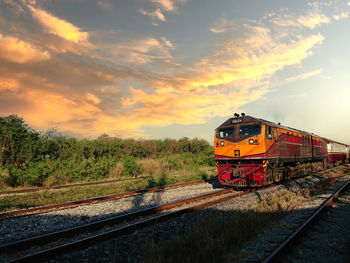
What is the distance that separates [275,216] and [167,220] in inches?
128

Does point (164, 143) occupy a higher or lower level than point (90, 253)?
higher

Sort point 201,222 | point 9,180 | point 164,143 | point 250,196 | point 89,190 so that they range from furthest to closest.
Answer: point 164,143, point 9,180, point 89,190, point 250,196, point 201,222

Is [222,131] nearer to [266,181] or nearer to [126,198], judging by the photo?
[266,181]

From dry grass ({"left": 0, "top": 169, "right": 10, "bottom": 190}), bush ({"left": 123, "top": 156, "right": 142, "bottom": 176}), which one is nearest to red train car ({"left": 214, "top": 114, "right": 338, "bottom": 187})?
bush ({"left": 123, "top": 156, "right": 142, "bottom": 176})

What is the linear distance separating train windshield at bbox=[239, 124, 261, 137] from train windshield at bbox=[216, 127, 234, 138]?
1.65ft

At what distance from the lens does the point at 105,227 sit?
6.07 metres

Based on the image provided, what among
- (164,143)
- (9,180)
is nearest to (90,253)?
(9,180)

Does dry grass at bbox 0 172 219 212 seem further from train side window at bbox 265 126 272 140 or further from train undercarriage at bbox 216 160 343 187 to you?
train side window at bbox 265 126 272 140

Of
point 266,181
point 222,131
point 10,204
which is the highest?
point 222,131

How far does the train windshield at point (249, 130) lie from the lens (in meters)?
11.0

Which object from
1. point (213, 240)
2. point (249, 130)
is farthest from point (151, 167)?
point (213, 240)

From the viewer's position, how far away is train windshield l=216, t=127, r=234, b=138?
39.3 feet

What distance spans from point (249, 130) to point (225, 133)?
1353 mm

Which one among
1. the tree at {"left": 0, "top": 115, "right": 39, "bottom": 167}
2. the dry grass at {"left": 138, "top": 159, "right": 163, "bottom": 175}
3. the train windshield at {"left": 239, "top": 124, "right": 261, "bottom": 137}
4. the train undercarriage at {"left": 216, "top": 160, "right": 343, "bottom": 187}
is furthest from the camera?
the dry grass at {"left": 138, "top": 159, "right": 163, "bottom": 175}
